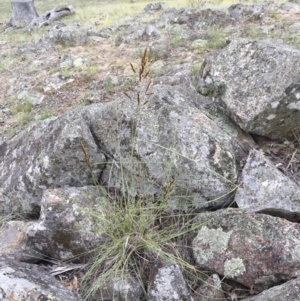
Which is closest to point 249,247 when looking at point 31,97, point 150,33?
point 31,97

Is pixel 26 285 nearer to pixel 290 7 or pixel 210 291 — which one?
pixel 210 291

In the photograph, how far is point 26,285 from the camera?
2209mm

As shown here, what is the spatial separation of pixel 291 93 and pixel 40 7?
84.3 feet

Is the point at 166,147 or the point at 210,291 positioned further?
the point at 166,147

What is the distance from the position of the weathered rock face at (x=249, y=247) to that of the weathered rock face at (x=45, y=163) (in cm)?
102

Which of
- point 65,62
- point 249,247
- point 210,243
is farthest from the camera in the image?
point 65,62

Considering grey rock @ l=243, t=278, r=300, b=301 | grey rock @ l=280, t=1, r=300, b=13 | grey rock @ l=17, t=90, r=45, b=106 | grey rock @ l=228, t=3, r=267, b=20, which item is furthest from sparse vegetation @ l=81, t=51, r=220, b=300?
grey rock @ l=280, t=1, r=300, b=13

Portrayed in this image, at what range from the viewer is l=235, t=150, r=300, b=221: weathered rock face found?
2.62 meters

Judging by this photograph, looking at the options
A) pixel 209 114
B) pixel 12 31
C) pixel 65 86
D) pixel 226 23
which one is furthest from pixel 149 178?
pixel 12 31

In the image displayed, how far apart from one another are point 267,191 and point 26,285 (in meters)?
1.76

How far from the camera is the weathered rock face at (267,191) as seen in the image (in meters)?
2.62

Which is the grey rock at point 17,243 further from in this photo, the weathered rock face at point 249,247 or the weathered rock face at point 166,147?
the weathered rock face at point 249,247

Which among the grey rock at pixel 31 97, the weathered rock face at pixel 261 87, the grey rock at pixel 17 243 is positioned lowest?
the grey rock at pixel 31 97

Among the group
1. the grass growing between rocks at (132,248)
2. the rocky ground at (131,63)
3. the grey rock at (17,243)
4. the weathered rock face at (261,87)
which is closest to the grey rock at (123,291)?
the grass growing between rocks at (132,248)
